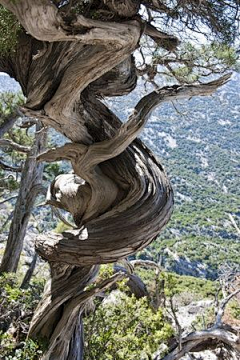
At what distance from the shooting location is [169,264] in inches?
1205

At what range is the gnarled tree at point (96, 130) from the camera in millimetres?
2156

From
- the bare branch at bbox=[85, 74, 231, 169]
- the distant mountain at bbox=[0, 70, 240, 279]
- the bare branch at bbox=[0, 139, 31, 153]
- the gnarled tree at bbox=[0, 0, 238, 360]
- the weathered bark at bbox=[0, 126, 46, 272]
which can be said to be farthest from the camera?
the distant mountain at bbox=[0, 70, 240, 279]

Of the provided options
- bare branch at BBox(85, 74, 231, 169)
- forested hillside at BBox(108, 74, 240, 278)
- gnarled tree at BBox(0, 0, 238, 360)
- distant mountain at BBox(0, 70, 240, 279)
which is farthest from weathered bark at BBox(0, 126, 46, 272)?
distant mountain at BBox(0, 70, 240, 279)

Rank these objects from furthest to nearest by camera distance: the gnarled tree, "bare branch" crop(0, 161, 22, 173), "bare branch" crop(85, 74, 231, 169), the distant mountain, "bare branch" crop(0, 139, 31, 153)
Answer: the distant mountain, "bare branch" crop(0, 161, 22, 173), "bare branch" crop(0, 139, 31, 153), "bare branch" crop(85, 74, 231, 169), the gnarled tree

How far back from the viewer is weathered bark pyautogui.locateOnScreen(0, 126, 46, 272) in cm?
563

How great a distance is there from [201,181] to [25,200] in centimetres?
5691

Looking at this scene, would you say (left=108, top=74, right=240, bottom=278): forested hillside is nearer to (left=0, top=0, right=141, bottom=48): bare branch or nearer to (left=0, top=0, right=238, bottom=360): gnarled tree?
(left=0, top=0, right=238, bottom=360): gnarled tree

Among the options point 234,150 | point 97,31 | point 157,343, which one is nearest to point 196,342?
point 157,343

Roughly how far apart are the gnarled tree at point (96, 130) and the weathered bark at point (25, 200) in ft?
9.19

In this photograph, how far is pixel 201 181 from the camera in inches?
2400

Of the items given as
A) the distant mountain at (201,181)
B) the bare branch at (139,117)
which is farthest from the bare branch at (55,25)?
the distant mountain at (201,181)

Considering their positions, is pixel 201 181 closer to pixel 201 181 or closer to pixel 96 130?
pixel 201 181

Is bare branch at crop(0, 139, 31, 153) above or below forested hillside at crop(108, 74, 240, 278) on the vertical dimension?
above

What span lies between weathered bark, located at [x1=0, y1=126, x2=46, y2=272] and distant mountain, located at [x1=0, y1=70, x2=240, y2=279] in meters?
23.3
